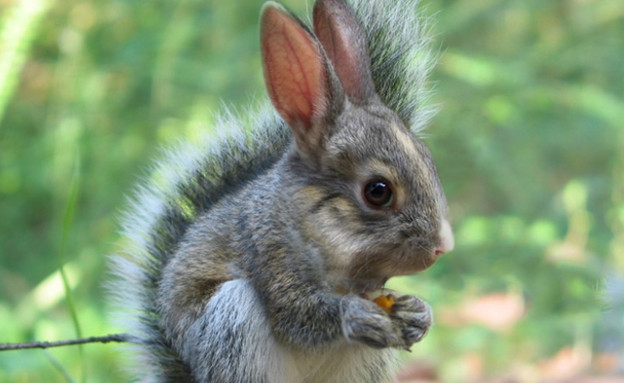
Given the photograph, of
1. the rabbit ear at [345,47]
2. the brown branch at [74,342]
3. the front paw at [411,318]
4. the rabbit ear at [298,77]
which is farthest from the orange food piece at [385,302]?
the brown branch at [74,342]

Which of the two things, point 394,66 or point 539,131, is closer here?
point 394,66

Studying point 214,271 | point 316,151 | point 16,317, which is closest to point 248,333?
point 214,271

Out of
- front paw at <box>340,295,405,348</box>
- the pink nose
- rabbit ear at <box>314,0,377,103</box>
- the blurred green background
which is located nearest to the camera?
front paw at <box>340,295,405,348</box>

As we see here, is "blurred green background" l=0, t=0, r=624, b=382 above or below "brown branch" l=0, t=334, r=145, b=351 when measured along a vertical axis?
above

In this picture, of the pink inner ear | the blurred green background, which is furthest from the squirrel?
the blurred green background

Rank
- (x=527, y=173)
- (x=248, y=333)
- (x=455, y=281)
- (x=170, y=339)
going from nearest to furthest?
(x=248, y=333)
(x=170, y=339)
(x=455, y=281)
(x=527, y=173)

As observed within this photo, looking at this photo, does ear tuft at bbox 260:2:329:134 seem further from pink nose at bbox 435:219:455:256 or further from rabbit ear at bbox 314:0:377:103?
pink nose at bbox 435:219:455:256

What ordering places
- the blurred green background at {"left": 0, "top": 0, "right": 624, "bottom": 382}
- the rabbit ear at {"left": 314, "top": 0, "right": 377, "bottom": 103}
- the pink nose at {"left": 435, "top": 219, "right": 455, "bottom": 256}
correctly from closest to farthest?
1. the pink nose at {"left": 435, "top": 219, "right": 455, "bottom": 256}
2. the rabbit ear at {"left": 314, "top": 0, "right": 377, "bottom": 103}
3. the blurred green background at {"left": 0, "top": 0, "right": 624, "bottom": 382}

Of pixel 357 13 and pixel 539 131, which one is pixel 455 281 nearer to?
pixel 539 131
